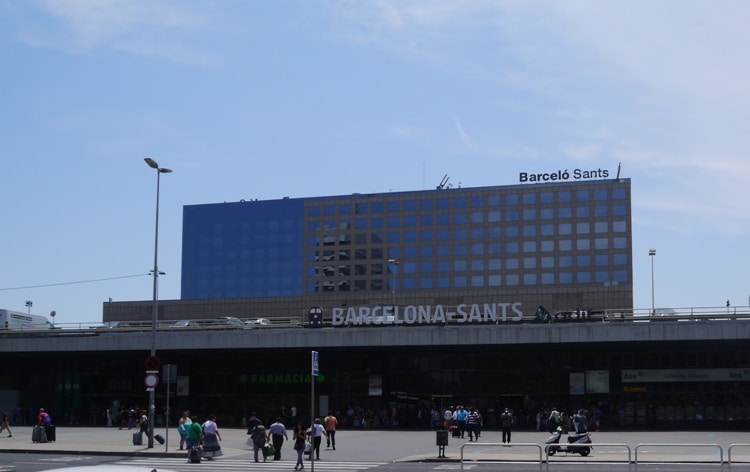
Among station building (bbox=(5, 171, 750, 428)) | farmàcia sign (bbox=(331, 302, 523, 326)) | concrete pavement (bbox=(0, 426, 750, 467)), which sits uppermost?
farmàcia sign (bbox=(331, 302, 523, 326))

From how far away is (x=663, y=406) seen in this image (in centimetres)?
5994

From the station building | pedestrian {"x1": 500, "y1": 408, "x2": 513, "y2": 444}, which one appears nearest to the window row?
the station building

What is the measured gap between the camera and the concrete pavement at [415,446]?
35094mm

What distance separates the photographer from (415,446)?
42.2 metres

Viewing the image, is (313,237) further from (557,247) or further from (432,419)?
(432,419)

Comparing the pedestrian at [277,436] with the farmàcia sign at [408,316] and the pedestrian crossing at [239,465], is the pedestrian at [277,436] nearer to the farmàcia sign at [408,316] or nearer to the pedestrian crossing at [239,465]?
the pedestrian crossing at [239,465]

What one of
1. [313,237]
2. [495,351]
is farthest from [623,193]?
[495,351]

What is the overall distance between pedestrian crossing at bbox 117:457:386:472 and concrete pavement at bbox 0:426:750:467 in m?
1.65

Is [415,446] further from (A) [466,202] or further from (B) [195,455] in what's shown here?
(A) [466,202]

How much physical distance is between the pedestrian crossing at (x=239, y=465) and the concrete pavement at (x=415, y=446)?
64.9 inches

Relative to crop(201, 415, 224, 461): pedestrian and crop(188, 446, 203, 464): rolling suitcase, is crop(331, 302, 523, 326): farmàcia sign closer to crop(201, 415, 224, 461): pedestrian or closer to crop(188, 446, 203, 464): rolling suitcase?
crop(201, 415, 224, 461): pedestrian

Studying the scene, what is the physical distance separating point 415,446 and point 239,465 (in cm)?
1052

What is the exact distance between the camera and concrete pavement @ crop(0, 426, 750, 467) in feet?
115

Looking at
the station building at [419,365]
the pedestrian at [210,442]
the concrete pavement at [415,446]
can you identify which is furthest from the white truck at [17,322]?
the pedestrian at [210,442]
